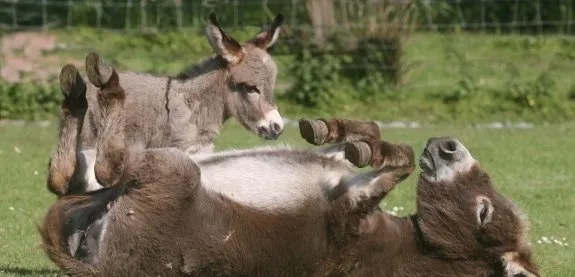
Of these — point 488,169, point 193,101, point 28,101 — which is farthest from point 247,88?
point 28,101

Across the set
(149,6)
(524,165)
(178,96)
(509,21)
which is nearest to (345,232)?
(178,96)

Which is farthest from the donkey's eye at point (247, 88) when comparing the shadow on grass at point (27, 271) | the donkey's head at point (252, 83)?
the shadow on grass at point (27, 271)

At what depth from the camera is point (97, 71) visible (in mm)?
6711

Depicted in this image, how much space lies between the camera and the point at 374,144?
6289 mm

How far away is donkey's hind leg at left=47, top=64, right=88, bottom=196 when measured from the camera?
6.62 metres

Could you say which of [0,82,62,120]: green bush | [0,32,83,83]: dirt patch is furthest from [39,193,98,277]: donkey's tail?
[0,32,83,83]: dirt patch

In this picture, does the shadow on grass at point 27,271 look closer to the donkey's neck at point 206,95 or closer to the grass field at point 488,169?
the grass field at point 488,169

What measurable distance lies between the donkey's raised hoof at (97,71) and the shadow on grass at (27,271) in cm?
126

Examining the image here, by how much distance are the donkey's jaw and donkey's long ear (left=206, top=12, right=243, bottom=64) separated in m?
0.49

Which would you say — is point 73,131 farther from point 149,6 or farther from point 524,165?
point 149,6

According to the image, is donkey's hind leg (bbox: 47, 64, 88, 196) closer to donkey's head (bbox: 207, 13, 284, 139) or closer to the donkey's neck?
the donkey's neck

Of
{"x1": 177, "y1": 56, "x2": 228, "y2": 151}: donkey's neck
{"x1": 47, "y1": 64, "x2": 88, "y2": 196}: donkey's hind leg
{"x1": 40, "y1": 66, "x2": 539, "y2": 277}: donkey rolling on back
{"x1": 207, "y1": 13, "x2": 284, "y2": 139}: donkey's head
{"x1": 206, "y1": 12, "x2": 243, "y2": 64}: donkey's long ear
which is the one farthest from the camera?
{"x1": 207, "y1": 13, "x2": 284, "y2": 139}: donkey's head

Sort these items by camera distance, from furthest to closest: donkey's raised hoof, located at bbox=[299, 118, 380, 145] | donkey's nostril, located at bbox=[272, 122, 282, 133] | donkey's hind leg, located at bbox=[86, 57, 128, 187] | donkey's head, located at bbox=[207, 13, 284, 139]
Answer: donkey's nostril, located at bbox=[272, 122, 282, 133]
donkey's head, located at bbox=[207, 13, 284, 139]
donkey's raised hoof, located at bbox=[299, 118, 380, 145]
donkey's hind leg, located at bbox=[86, 57, 128, 187]

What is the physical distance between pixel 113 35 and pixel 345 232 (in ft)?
44.5
